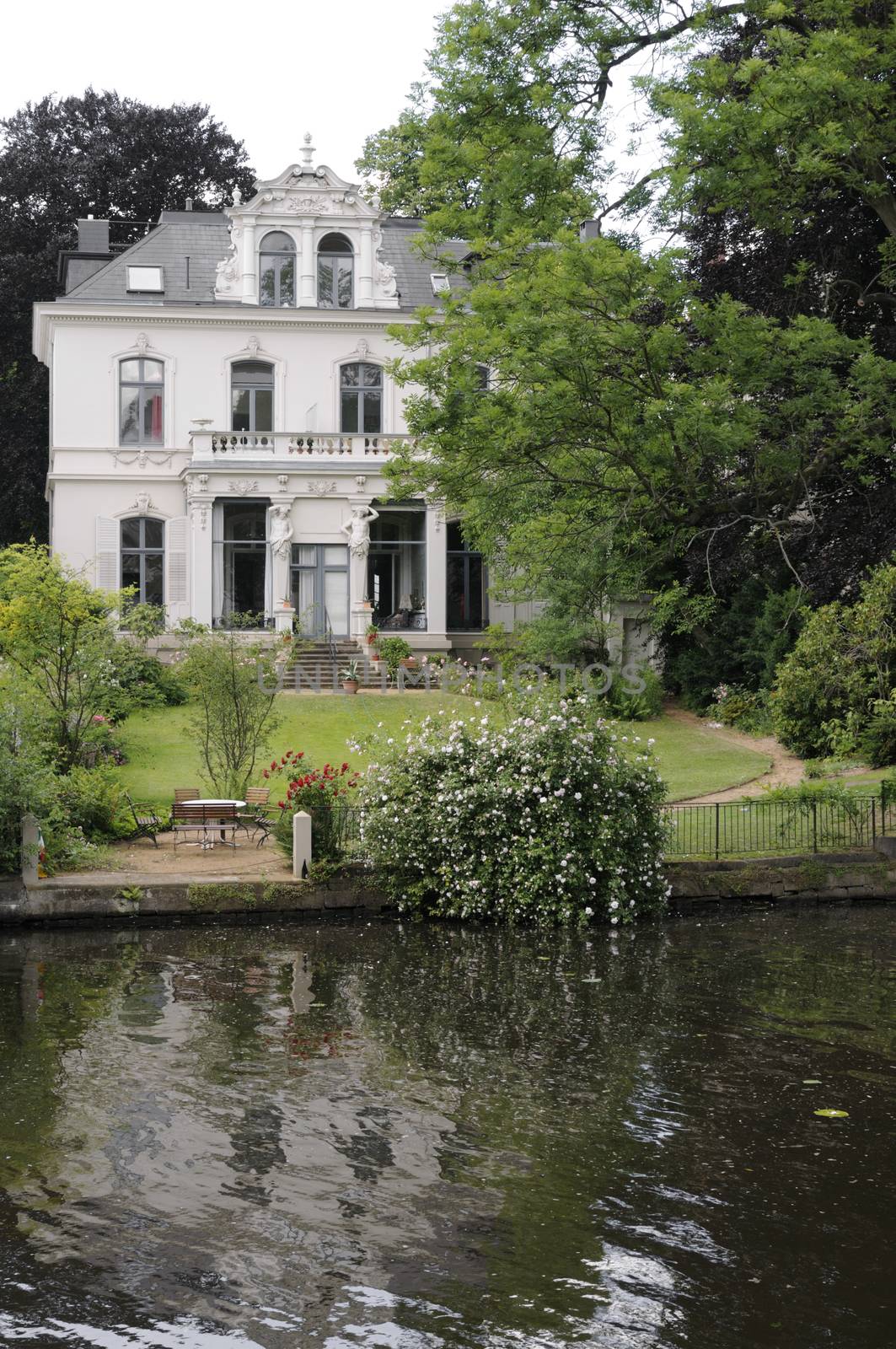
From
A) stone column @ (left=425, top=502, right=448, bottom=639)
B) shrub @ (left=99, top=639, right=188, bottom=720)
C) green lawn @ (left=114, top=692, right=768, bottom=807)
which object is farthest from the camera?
stone column @ (left=425, top=502, right=448, bottom=639)

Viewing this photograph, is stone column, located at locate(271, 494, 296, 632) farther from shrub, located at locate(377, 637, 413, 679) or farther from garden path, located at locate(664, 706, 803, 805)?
garden path, located at locate(664, 706, 803, 805)

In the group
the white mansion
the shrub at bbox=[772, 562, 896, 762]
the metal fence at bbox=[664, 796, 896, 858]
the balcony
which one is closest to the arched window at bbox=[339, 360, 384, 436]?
the white mansion

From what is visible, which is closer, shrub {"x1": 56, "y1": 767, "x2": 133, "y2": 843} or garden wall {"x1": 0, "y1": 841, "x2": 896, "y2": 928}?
garden wall {"x1": 0, "y1": 841, "x2": 896, "y2": 928}

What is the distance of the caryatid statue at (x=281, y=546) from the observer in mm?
35188

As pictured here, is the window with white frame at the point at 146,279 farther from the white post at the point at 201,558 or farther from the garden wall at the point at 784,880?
the garden wall at the point at 784,880

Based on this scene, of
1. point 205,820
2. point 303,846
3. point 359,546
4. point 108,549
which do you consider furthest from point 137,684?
point 108,549

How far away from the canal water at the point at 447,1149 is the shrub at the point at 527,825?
1557 millimetres

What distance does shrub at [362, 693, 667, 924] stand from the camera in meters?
16.6

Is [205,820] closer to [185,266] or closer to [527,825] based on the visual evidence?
[527,825]

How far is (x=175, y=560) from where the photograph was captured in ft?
119

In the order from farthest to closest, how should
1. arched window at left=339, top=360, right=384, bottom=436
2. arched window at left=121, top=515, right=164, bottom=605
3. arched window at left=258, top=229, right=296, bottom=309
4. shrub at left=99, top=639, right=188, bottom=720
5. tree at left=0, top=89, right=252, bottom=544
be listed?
tree at left=0, top=89, right=252, bottom=544
arched window at left=339, top=360, right=384, bottom=436
arched window at left=258, top=229, right=296, bottom=309
arched window at left=121, top=515, right=164, bottom=605
shrub at left=99, top=639, right=188, bottom=720

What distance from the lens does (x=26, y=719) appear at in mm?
17812

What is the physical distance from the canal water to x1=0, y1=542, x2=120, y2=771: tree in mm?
5676

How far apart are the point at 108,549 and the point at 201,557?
2746 millimetres
